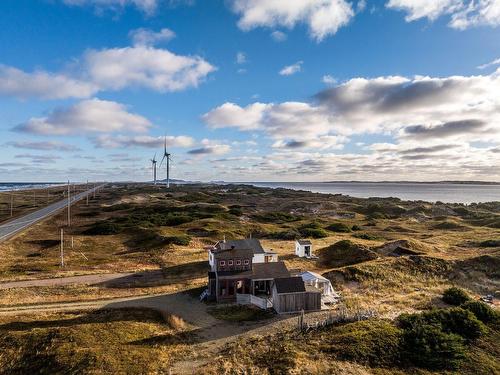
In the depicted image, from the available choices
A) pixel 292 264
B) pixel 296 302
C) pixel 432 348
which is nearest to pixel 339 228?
pixel 292 264

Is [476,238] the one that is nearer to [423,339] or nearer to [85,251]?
[423,339]

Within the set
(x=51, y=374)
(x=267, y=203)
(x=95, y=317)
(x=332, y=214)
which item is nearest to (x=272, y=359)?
(x=51, y=374)

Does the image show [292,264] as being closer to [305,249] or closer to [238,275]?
[305,249]

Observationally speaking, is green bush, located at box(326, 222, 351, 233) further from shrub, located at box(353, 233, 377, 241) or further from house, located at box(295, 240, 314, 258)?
house, located at box(295, 240, 314, 258)

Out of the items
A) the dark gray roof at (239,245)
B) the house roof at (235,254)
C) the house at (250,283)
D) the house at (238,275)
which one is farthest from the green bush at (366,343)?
the dark gray roof at (239,245)

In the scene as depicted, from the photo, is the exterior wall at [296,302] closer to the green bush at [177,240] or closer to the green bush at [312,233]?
the green bush at [177,240]

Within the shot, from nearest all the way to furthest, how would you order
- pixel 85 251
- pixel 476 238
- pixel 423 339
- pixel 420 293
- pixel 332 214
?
pixel 423 339, pixel 420 293, pixel 85 251, pixel 476 238, pixel 332 214

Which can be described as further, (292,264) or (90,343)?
(292,264)

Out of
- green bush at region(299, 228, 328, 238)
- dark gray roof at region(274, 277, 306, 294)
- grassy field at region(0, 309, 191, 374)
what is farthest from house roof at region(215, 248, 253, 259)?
green bush at region(299, 228, 328, 238)
